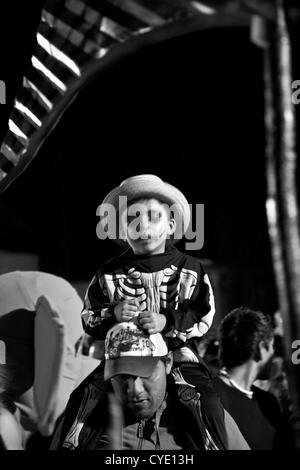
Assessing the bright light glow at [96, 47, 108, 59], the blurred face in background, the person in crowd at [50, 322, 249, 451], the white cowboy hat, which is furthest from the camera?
the blurred face in background

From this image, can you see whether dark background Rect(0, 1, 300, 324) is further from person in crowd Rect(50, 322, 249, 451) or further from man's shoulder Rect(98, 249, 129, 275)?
person in crowd Rect(50, 322, 249, 451)

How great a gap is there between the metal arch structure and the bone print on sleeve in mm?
470

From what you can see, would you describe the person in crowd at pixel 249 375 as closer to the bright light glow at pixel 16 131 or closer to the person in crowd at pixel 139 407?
the person in crowd at pixel 139 407

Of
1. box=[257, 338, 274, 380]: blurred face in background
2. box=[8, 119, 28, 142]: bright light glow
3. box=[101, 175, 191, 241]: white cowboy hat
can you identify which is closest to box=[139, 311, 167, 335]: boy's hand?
box=[101, 175, 191, 241]: white cowboy hat

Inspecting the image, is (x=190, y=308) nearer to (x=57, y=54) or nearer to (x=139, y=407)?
(x=139, y=407)

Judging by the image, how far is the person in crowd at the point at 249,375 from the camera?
1.67 meters

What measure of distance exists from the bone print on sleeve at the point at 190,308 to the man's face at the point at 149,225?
0.31 feet

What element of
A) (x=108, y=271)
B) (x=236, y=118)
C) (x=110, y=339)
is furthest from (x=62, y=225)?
(x=236, y=118)

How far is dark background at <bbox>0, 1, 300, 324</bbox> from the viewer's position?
5.72 ft

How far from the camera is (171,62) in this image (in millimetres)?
1750

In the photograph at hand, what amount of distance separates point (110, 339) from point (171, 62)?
2.42 ft

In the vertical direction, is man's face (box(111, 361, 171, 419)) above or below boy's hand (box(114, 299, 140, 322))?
below

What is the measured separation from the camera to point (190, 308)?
1605mm

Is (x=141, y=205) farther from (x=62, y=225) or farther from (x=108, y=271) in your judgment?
(x=62, y=225)
